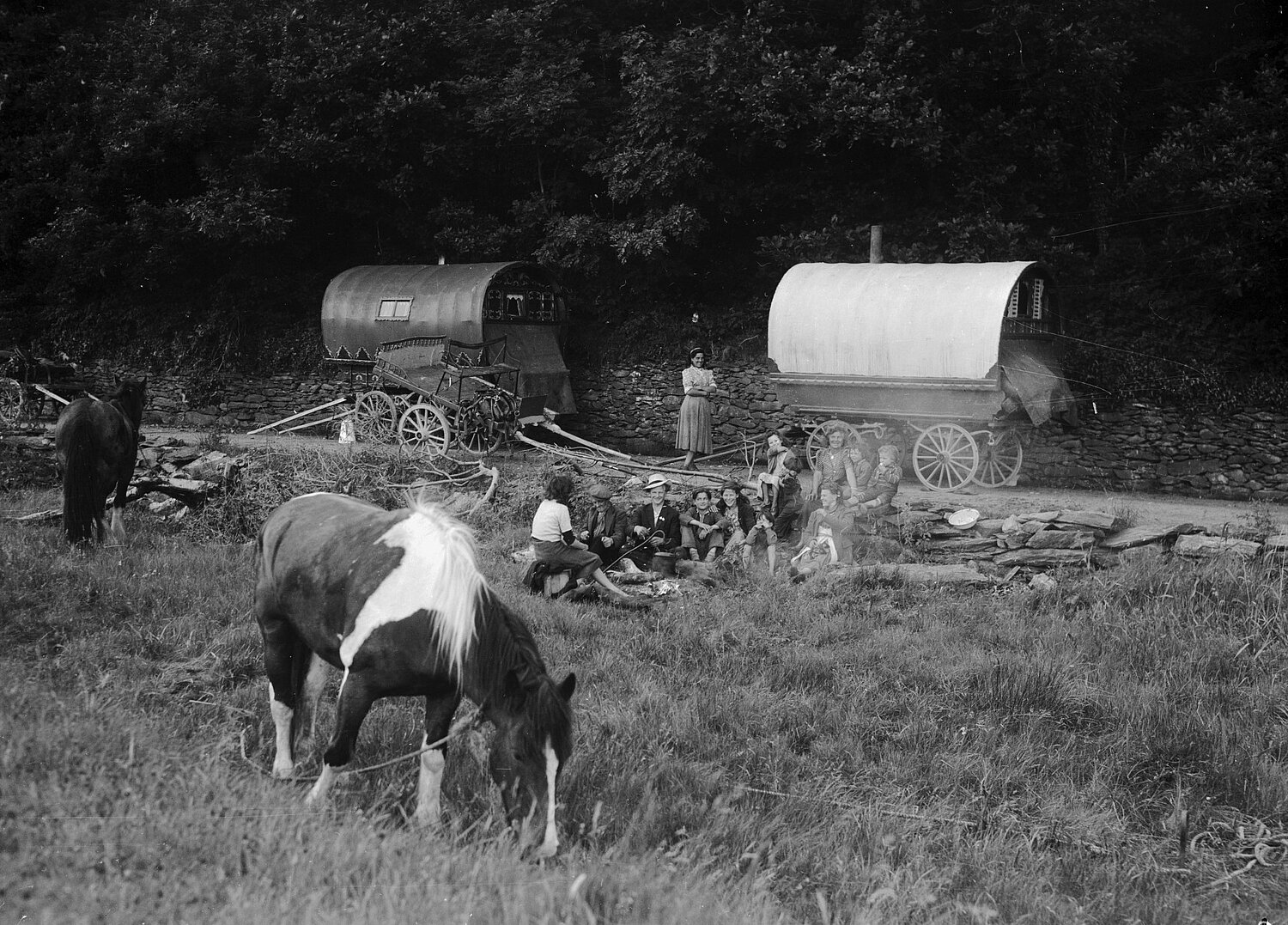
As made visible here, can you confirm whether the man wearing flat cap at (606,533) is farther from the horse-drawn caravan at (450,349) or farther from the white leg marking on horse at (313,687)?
the white leg marking on horse at (313,687)

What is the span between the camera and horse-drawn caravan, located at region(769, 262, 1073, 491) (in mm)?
13461

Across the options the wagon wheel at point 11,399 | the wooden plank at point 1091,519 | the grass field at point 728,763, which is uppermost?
the wagon wheel at point 11,399

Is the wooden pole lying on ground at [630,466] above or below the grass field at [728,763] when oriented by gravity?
above

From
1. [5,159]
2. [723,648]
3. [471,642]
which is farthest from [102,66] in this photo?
[471,642]

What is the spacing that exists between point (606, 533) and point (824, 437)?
150 inches

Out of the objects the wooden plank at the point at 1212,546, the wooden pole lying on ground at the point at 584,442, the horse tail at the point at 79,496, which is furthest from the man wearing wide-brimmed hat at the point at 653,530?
the horse tail at the point at 79,496

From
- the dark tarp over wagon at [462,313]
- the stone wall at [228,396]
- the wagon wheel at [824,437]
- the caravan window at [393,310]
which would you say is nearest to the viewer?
the wagon wheel at [824,437]

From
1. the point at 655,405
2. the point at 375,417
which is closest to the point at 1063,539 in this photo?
the point at 655,405

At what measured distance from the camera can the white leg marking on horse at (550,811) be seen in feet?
13.5

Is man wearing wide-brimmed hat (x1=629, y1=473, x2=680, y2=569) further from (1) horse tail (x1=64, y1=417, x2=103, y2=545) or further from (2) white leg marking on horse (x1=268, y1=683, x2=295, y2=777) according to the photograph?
(2) white leg marking on horse (x1=268, y1=683, x2=295, y2=777)

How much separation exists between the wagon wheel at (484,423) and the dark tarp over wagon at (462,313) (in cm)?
145

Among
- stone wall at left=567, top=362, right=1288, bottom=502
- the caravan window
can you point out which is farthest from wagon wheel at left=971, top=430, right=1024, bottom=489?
the caravan window

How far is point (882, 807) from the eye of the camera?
5949 millimetres

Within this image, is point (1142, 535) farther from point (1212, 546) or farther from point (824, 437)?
point (824, 437)
